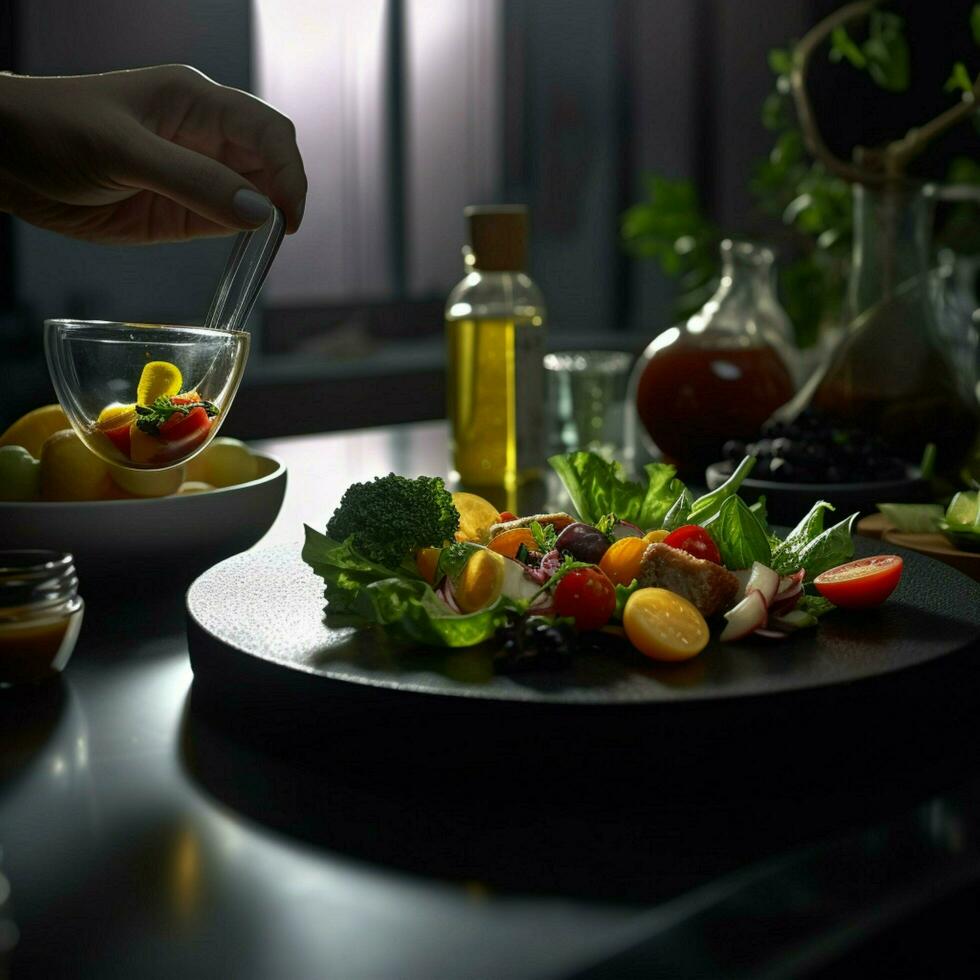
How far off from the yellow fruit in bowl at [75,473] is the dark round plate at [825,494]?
661 millimetres

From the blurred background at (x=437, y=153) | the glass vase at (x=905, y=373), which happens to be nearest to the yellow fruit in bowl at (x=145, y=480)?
the glass vase at (x=905, y=373)

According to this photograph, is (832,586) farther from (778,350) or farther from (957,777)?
(778,350)

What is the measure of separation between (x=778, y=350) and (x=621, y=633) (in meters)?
1.07

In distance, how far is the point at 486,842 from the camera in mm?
664

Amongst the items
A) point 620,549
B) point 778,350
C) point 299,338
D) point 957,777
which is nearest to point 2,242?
point 299,338

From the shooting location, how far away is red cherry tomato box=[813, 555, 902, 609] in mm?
921

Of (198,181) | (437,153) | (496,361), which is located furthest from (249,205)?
(437,153)

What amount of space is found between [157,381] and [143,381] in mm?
12

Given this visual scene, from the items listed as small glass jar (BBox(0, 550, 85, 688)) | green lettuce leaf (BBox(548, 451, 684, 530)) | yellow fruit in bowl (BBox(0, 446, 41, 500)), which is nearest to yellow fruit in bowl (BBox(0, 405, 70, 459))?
yellow fruit in bowl (BBox(0, 446, 41, 500))

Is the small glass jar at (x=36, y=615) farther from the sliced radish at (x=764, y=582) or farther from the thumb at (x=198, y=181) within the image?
the sliced radish at (x=764, y=582)

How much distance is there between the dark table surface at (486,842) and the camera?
1.80 feet

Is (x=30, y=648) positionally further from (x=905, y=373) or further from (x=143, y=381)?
(x=905, y=373)

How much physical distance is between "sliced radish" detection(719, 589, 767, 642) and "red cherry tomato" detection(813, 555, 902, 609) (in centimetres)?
9

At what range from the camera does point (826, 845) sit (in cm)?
63
